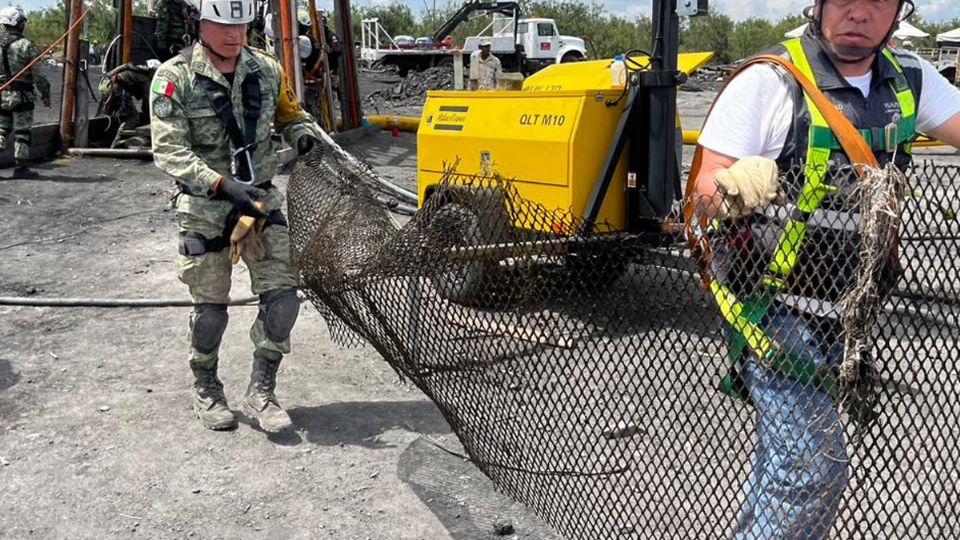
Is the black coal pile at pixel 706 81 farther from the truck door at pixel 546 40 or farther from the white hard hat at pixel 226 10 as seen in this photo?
the white hard hat at pixel 226 10

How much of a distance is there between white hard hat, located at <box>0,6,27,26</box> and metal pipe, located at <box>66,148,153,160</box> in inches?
65.6

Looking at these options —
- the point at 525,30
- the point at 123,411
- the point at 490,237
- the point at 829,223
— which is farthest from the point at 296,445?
the point at 525,30

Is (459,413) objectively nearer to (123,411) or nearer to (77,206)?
(123,411)

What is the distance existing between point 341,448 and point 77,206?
580 centimetres

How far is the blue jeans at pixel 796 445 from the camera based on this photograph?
2.08 meters

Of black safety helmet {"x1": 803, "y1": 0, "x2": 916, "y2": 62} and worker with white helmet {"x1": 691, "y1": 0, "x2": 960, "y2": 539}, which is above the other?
black safety helmet {"x1": 803, "y1": 0, "x2": 916, "y2": 62}

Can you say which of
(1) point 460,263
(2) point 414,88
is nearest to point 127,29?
(1) point 460,263

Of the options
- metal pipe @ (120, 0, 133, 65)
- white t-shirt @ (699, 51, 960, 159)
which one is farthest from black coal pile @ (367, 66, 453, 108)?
white t-shirt @ (699, 51, 960, 159)

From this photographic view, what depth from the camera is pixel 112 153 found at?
431 inches

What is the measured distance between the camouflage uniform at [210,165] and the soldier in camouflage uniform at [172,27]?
8.16 meters

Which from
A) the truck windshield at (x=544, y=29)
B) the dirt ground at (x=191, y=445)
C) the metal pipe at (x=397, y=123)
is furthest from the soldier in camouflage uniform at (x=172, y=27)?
the truck windshield at (x=544, y=29)

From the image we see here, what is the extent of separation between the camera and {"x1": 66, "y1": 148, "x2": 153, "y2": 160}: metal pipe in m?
10.9

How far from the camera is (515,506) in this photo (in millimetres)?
3395

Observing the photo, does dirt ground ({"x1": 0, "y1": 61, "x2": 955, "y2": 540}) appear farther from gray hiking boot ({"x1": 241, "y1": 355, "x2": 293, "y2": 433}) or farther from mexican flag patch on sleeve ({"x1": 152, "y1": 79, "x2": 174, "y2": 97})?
mexican flag patch on sleeve ({"x1": 152, "y1": 79, "x2": 174, "y2": 97})
